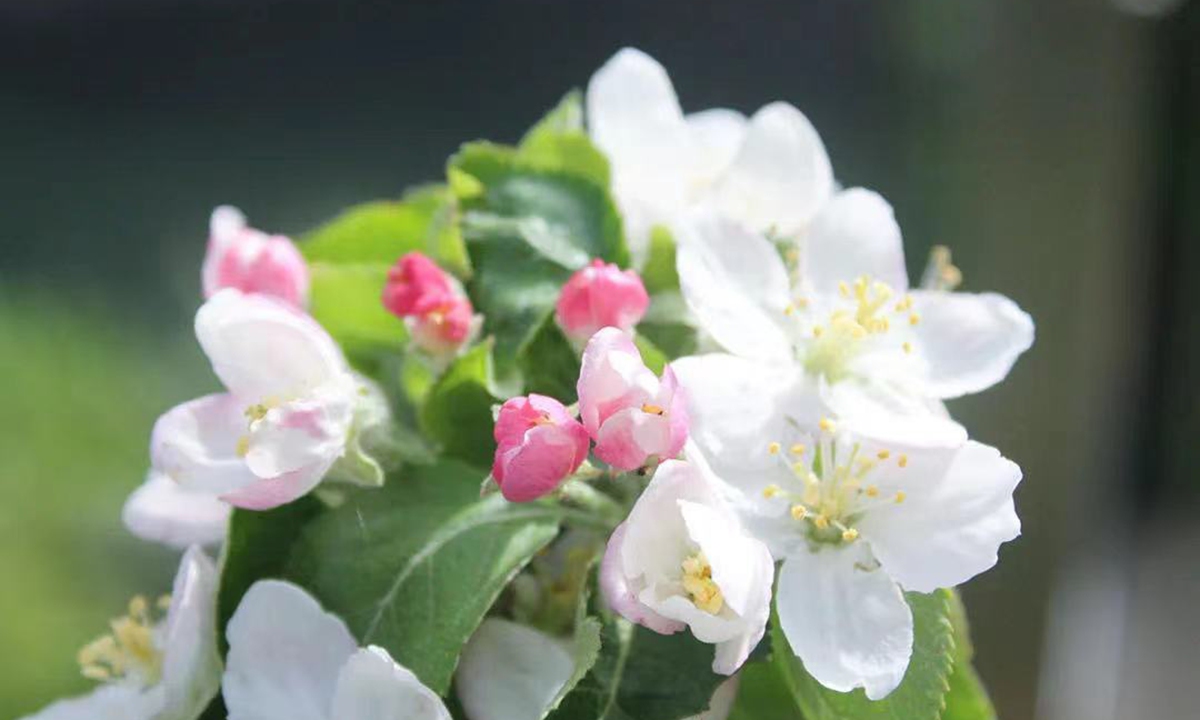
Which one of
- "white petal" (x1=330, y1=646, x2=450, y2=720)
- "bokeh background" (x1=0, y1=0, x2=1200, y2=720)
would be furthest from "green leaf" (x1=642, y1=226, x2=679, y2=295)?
"bokeh background" (x1=0, y1=0, x2=1200, y2=720)

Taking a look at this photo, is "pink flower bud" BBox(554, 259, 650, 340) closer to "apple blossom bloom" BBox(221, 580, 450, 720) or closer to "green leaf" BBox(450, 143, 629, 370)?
"green leaf" BBox(450, 143, 629, 370)

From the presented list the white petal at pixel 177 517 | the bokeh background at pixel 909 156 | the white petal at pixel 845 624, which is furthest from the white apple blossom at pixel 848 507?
the bokeh background at pixel 909 156

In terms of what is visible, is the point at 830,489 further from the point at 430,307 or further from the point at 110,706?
the point at 110,706

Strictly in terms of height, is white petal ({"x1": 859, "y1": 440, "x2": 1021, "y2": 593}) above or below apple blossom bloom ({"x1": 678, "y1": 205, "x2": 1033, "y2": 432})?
below

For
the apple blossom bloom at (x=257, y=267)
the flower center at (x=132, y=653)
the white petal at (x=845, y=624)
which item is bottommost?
the flower center at (x=132, y=653)

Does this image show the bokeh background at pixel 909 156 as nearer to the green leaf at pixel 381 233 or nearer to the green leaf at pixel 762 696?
the green leaf at pixel 381 233

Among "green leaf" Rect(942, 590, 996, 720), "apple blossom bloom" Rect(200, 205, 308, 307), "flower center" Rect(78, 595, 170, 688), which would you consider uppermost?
"apple blossom bloom" Rect(200, 205, 308, 307)
